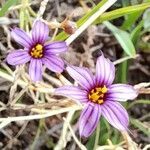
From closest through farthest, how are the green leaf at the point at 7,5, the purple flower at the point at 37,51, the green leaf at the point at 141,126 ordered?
1. the purple flower at the point at 37,51
2. the green leaf at the point at 7,5
3. the green leaf at the point at 141,126

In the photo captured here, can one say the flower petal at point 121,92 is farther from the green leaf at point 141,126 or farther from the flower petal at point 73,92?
the green leaf at point 141,126

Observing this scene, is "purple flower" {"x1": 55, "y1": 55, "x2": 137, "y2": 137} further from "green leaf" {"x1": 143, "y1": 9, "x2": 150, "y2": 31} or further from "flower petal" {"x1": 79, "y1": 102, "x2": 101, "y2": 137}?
"green leaf" {"x1": 143, "y1": 9, "x2": 150, "y2": 31}

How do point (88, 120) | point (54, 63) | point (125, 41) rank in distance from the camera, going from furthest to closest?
point (125, 41), point (54, 63), point (88, 120)

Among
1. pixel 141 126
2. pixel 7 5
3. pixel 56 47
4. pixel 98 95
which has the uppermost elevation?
pixel 7 5

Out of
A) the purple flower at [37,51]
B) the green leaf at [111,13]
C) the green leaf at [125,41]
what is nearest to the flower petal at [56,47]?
the purple flower at [37,51]

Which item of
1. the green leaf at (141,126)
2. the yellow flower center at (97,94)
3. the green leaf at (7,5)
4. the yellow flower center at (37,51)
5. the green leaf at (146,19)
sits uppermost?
A: the green leaf at (7,5)

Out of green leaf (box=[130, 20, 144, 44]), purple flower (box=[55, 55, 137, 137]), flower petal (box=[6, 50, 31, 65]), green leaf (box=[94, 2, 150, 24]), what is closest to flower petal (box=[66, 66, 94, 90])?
purple flower (box=[55, 55, 137, 137])

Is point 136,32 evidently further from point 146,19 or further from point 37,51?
point 37,51

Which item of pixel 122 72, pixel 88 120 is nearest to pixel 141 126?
pixel 122 72
